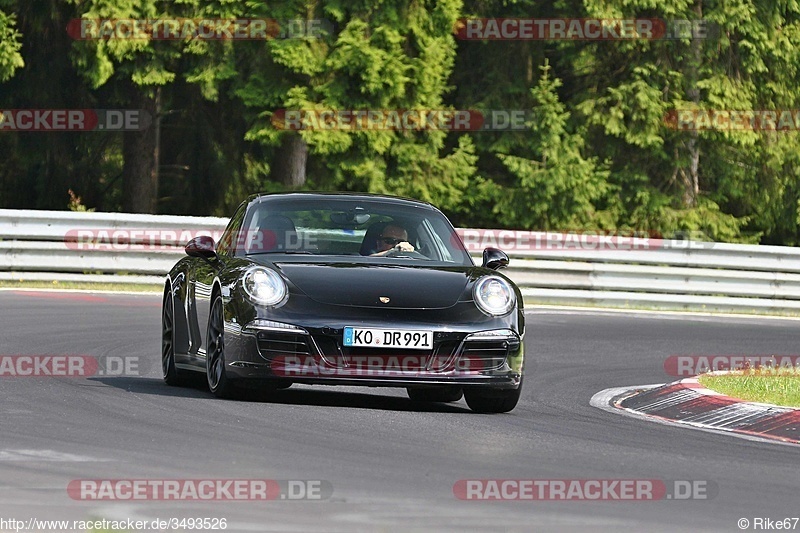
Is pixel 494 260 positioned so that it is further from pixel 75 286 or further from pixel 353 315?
pixel 75 286

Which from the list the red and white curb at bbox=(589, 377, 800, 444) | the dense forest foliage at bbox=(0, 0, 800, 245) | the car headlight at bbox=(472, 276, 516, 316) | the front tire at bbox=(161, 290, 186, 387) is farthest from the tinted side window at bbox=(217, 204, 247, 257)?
the dense forest foliage at bbox=(0, 0, 800, 245)

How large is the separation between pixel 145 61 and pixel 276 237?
17312 millimetres

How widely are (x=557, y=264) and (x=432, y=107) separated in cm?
862

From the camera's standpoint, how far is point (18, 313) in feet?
54.4

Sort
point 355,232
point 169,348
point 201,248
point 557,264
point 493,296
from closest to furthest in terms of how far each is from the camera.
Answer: point 493,296, point 201,248, point 355,232, point 169,348, point 557,264

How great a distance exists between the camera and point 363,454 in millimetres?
8023

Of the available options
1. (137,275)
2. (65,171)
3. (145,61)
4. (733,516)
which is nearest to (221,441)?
(733,516)

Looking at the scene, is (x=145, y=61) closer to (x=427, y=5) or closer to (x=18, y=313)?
(x=427, y=5)

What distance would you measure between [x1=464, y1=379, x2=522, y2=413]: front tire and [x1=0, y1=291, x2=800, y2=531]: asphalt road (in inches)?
3.6

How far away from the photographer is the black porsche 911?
9836mm

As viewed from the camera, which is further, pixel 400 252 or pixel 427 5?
pixel 427 5

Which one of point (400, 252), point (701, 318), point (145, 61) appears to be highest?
point (145, 61)

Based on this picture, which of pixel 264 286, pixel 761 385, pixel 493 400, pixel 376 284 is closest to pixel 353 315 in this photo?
pixel 376 284

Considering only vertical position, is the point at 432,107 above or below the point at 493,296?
above
